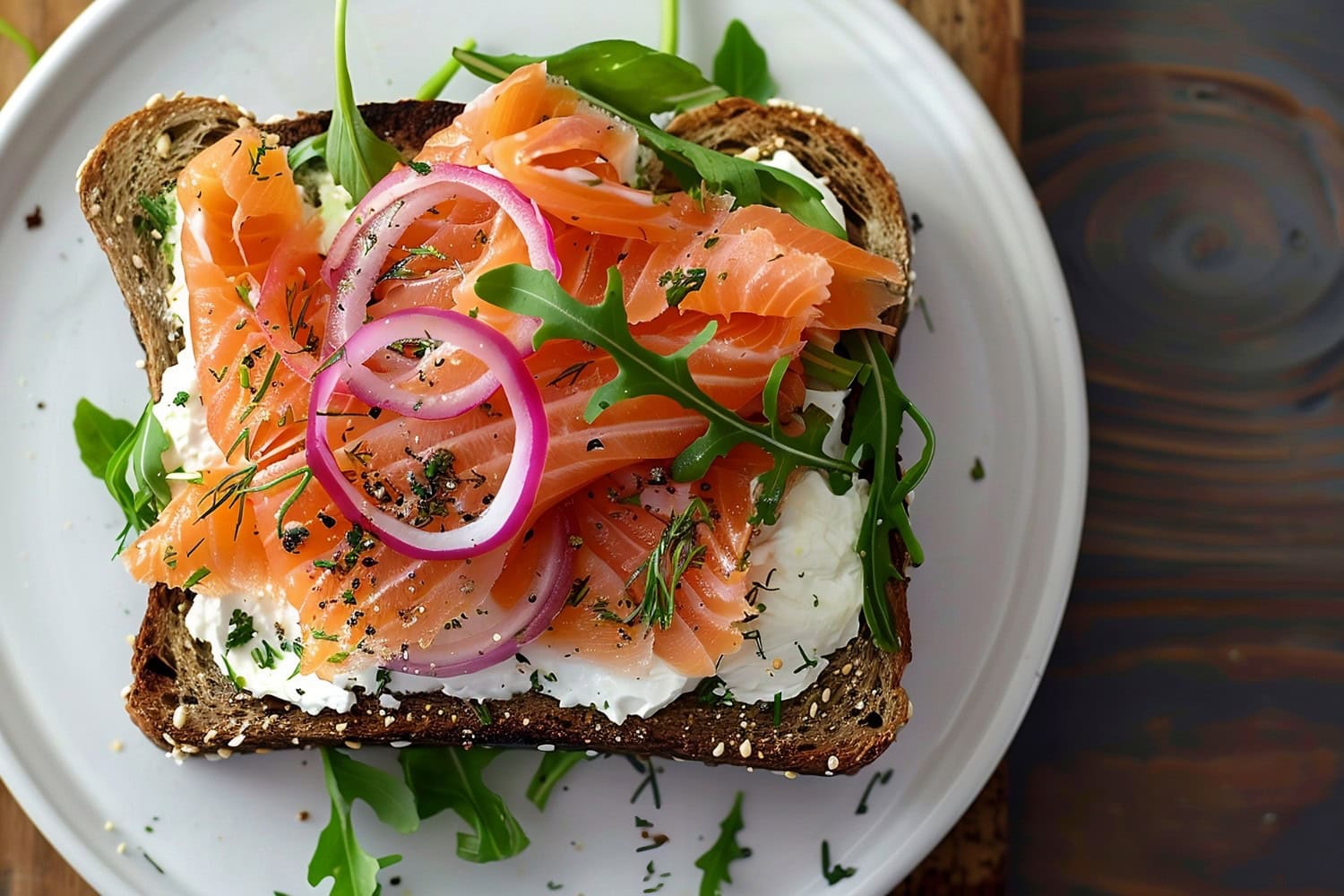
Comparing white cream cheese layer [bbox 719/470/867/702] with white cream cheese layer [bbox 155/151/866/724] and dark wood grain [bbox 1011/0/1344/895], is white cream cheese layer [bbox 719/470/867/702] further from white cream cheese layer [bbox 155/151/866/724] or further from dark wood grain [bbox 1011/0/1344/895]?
dark wood grain [bbox 1011/0/1344/895]

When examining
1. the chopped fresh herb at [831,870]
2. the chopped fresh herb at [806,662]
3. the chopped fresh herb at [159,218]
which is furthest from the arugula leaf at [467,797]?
the chopped fresh herb at [159,218]

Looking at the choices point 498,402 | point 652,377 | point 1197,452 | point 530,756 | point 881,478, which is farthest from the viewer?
point 1197,452

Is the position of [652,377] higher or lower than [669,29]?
lower

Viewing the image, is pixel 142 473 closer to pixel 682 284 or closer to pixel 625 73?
pixel 682 284

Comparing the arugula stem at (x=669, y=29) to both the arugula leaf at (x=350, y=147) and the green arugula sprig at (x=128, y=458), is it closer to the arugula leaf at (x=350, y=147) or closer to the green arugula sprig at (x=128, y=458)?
the arugula leaf at (x=350, y=147)

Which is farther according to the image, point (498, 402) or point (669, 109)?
point (669, 109)

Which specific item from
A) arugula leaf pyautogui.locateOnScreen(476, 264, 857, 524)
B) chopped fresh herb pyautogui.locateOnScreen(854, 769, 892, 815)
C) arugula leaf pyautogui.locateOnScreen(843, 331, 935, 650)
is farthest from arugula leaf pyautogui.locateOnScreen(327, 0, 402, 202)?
chopped fresh herb pyautogui.locateOnScreen(854, 769, 892, 815)

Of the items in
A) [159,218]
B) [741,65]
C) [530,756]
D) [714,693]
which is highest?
[159,218]

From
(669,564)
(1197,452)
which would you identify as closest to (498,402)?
(669,564)
